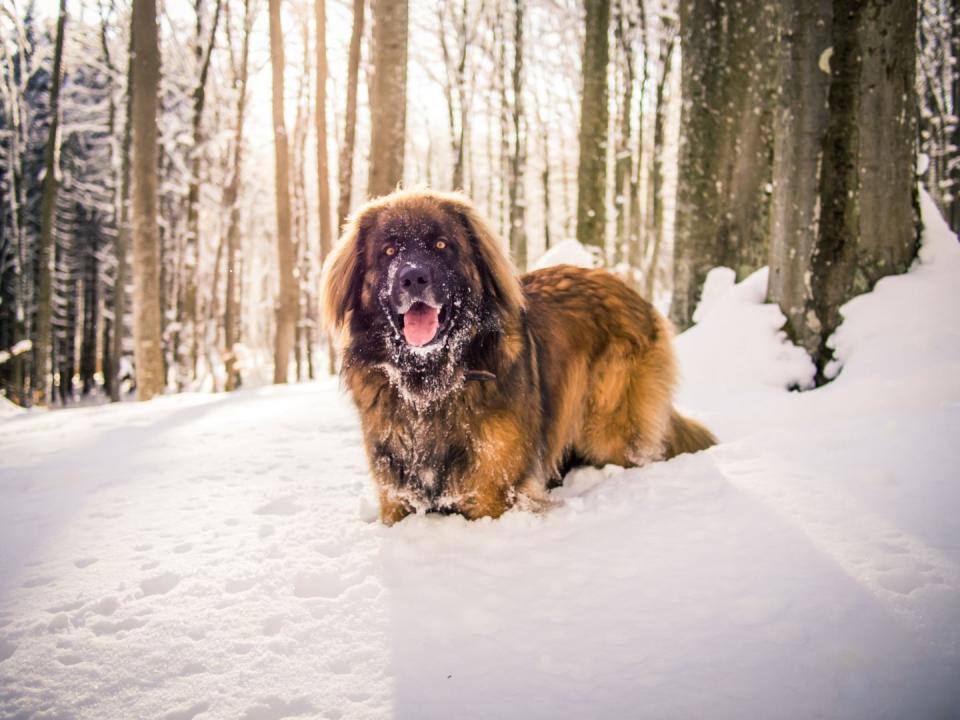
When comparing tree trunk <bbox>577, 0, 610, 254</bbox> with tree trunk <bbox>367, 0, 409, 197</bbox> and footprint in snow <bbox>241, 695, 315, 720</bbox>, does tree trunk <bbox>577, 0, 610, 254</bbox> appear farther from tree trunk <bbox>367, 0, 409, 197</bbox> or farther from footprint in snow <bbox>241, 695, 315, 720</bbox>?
footprint in snow <bbox>241, 695, 315, 720</bbox>

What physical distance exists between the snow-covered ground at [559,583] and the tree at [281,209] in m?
8.27

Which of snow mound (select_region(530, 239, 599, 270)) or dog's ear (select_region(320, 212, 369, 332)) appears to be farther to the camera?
snow mound (select_region(530, 239, 599, 270))

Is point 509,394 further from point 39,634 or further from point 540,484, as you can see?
point 39,634

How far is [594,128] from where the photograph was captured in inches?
300

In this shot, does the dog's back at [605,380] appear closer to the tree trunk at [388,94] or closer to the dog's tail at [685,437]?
the dog's tail at [685,437]

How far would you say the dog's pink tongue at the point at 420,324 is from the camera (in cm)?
229

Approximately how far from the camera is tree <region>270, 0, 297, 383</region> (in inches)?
393

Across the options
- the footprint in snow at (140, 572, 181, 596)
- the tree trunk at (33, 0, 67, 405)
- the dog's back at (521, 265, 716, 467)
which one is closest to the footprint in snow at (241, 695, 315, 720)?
the footprint in snow at (140, 572, 181, 596)

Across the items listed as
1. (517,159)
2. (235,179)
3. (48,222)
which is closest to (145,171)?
(235,179)

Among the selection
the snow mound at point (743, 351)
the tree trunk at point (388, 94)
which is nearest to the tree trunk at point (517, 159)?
the tree trunk at point (388, 94)

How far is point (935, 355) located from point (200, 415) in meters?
5.61

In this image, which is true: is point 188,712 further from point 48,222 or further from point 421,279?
point 48,222

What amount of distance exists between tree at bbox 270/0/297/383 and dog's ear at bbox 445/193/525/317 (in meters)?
9.00

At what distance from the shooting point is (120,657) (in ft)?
5.00
